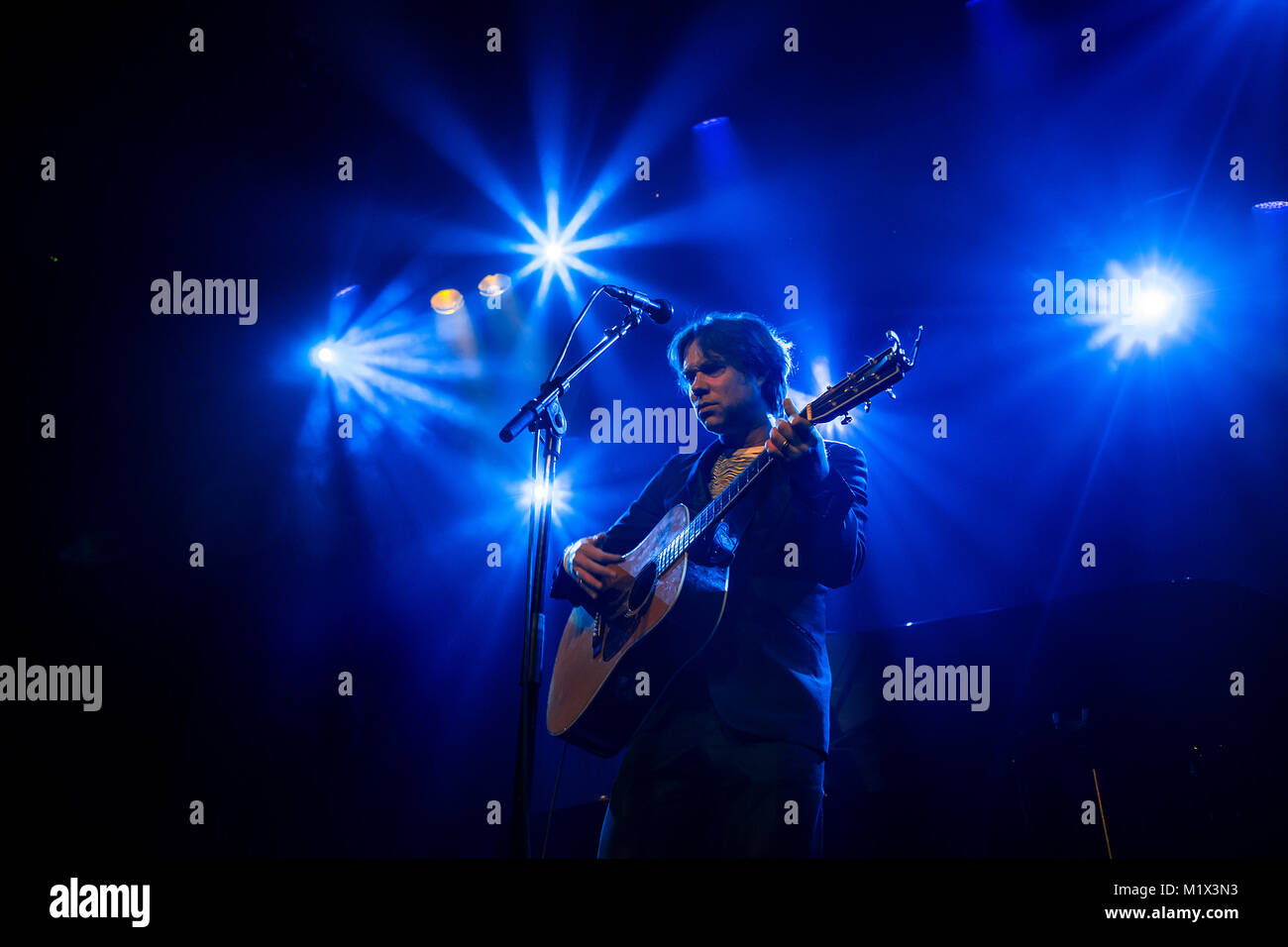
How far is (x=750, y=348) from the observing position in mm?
2799

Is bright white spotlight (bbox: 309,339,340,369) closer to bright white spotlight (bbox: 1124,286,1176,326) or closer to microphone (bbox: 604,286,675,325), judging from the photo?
microphone (bbox: 604,286,675,325)

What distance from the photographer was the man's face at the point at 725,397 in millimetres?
2744

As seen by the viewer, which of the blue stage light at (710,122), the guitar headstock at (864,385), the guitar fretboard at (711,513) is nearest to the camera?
the guitar headstock at (864,385)

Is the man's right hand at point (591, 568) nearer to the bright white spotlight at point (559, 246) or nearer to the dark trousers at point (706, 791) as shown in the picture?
the dark trousers at point (706, 791)

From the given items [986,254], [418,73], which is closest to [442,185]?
[418,73]

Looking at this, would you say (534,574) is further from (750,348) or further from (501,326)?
(501,326)

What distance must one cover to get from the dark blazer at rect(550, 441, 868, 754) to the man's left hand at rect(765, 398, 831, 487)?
30 millimetres

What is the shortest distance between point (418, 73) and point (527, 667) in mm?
3041

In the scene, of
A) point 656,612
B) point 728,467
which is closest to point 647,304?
point 728,467

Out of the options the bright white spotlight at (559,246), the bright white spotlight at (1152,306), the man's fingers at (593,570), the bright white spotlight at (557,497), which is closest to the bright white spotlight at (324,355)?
the bright white spotlight at (559,246)

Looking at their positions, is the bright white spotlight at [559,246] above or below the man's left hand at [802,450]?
above

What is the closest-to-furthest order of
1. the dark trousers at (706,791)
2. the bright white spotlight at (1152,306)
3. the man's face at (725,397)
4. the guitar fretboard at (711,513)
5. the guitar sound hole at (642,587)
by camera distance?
the dark trousers at (706,791), the guitar fretboard at (711,513), the guitar sound hole at (642,587), the man's face at (725,397), the bright white spotlight at (1152,306)

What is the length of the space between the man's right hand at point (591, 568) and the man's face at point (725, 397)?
1.91 ft
